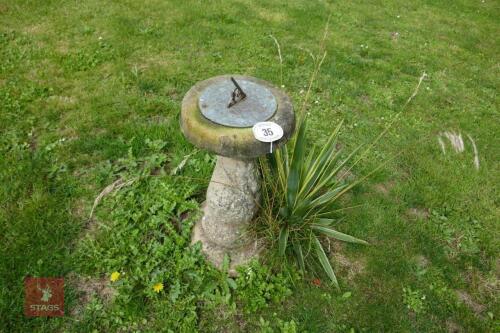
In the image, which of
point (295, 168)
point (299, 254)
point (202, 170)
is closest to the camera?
point (295, 168)

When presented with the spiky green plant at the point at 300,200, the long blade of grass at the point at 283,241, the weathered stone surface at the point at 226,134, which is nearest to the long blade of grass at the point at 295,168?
the spiky green plant at the point at 300,200

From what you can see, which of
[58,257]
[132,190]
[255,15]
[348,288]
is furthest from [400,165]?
[255,15]

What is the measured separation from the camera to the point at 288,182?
2477 mm

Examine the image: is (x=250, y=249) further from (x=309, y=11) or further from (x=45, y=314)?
(x=309, y=11)

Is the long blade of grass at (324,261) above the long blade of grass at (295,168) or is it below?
below

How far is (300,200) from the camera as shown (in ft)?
8.48

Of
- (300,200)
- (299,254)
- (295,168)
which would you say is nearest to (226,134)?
(295,168)

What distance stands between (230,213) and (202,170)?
2.50ft

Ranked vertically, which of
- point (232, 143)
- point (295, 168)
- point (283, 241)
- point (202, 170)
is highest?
point (232, 143)

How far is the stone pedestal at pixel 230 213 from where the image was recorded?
2406 mm

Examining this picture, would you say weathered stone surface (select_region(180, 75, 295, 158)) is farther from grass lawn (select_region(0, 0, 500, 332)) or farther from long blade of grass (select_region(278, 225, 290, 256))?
grass lawn (select_region(0, 0, 500, 332))

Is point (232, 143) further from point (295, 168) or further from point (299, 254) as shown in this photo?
point (299, 254)

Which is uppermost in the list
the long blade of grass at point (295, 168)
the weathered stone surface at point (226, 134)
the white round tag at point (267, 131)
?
the white round tag at point (267, 131)

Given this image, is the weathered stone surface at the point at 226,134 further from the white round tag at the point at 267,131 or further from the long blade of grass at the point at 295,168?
the long blade of grass at the point at 295,168
